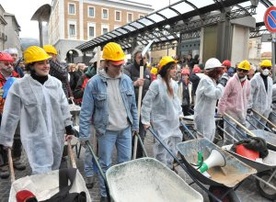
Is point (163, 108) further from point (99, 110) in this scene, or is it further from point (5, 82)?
point (5, 82)

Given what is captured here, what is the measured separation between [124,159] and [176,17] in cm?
967

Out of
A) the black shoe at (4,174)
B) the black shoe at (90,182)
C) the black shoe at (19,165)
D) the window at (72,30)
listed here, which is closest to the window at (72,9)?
the window at (72,30)

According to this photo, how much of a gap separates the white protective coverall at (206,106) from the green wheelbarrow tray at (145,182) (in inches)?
66.8

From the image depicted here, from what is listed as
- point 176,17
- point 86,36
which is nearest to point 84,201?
point 176,17

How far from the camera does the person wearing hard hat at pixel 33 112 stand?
2770 millimetres

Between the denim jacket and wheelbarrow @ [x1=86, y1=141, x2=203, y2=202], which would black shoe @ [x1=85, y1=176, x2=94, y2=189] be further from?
wheelbarrow @ [x1=86, y1=141, x2=203, y2=202]

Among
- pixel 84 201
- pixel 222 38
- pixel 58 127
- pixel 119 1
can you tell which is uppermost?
pixel 119 1

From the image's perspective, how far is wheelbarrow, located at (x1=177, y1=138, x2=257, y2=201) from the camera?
2865mm

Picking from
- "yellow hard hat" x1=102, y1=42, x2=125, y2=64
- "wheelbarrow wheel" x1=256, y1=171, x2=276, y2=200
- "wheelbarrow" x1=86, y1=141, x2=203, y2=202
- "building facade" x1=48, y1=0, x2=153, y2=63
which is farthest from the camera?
"building facade" x1=48, y1=0, x2=153, y2=63

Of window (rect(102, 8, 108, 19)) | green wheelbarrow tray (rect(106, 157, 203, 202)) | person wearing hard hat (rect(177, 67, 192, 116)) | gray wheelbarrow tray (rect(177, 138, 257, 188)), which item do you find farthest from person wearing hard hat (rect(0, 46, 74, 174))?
window (rect(102, 8, 108, 19))

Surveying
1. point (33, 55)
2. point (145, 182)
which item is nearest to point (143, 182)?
point (145, 182)

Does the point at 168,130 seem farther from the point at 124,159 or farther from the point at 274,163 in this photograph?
the point at 274,163

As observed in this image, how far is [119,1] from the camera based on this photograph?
188ft

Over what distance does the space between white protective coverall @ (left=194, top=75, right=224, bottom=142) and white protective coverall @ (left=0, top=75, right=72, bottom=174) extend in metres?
2.21
